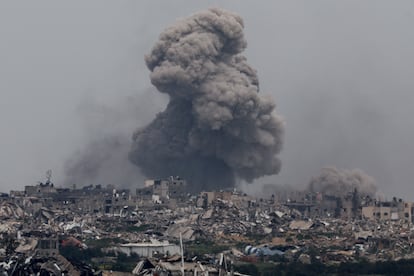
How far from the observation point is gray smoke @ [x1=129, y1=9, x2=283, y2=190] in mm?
131625

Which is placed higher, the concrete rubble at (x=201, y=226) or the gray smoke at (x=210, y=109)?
the gray smoke at (x=210, y=109)

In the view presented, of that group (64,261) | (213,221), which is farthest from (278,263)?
(213,221)

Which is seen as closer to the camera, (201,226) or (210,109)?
(201,226)

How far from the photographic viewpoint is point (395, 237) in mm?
105625

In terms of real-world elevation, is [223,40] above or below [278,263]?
above

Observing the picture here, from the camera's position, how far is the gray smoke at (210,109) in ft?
432

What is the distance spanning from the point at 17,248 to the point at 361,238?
91.1 ft

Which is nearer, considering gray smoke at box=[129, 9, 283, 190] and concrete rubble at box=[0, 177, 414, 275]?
concrete rubble at box=[0, 177, 414, 275]

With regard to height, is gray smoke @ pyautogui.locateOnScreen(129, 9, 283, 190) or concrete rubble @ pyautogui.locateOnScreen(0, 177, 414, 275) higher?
gray smoke @ pyautogui.locateOnScreen(129, 9, 283, 190)

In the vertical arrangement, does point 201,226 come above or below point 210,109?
below

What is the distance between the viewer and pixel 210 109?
433 ft

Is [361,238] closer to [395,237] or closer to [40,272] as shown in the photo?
[395,237]

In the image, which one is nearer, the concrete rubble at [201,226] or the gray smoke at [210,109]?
the concrete rubble at [201,226]

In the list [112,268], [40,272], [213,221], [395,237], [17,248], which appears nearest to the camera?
[40,272]
